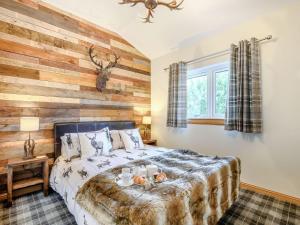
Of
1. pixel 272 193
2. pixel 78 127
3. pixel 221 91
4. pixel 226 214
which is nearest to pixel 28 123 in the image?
pixel 78 127

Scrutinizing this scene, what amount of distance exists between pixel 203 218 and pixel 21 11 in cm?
361

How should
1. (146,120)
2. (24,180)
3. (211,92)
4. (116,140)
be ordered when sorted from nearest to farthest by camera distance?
(24,180), (116,140), (211,92), (146,120)

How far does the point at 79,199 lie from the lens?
1.67 metres

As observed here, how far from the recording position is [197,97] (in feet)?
12.1

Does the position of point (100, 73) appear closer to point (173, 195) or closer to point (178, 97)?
point (178, 97)

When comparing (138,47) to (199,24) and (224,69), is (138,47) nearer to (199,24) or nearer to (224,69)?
(199,24)

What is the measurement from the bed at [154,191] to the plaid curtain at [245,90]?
0.72 m

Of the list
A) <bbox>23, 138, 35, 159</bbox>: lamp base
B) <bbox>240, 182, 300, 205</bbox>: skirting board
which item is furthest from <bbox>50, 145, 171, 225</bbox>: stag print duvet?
<bbox>240, 182, 300, 205</bbox>: skirting board

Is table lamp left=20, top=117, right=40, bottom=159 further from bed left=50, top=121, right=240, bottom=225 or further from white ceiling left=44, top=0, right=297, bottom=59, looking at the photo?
white ceiling left=44, top=0, right=297, bottom=59

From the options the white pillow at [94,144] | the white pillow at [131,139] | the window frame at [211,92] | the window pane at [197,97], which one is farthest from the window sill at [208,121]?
the white pillow at [94,144]

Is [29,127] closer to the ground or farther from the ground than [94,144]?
farther from the ground

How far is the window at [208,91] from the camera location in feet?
10.7

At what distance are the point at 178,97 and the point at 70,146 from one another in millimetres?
2222

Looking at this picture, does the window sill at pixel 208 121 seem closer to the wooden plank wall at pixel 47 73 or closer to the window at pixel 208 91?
the window at pixel 208 91
